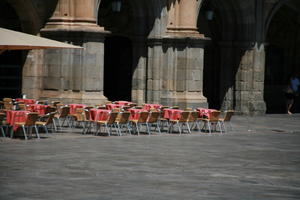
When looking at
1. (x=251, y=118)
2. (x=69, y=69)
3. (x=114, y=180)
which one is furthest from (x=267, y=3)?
(x=114, y=180)

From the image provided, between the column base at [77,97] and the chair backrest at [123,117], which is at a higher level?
the column base at [77,97]

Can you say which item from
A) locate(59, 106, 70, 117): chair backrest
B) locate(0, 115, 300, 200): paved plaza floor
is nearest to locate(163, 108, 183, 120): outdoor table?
locate(0, 115, 300, 200): paved plaza floor

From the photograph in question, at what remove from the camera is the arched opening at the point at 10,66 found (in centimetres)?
2786

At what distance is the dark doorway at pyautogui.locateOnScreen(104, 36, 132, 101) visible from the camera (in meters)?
32.1

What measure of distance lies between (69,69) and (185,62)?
475 centimetres

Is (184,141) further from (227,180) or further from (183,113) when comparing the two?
(227,180)

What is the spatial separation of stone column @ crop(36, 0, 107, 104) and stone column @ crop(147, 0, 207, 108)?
3.51 metres

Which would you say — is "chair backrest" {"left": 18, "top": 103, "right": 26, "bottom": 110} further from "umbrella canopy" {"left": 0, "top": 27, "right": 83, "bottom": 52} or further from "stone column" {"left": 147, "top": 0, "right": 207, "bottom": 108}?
"stone column" {"left": 147, "top": 0, "right": 207, "bottom": 108}

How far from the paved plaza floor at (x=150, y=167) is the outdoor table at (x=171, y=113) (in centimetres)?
84

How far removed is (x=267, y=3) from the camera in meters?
32.9

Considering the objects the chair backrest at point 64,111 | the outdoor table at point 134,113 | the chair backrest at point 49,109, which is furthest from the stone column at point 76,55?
the chair backrest at point 49,109

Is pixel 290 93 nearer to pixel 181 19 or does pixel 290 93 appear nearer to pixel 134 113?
pixel 181 19

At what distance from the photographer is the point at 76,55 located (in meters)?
25.8

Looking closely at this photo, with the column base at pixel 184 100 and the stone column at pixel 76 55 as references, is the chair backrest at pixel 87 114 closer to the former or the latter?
the stone column at pixel 76 55
